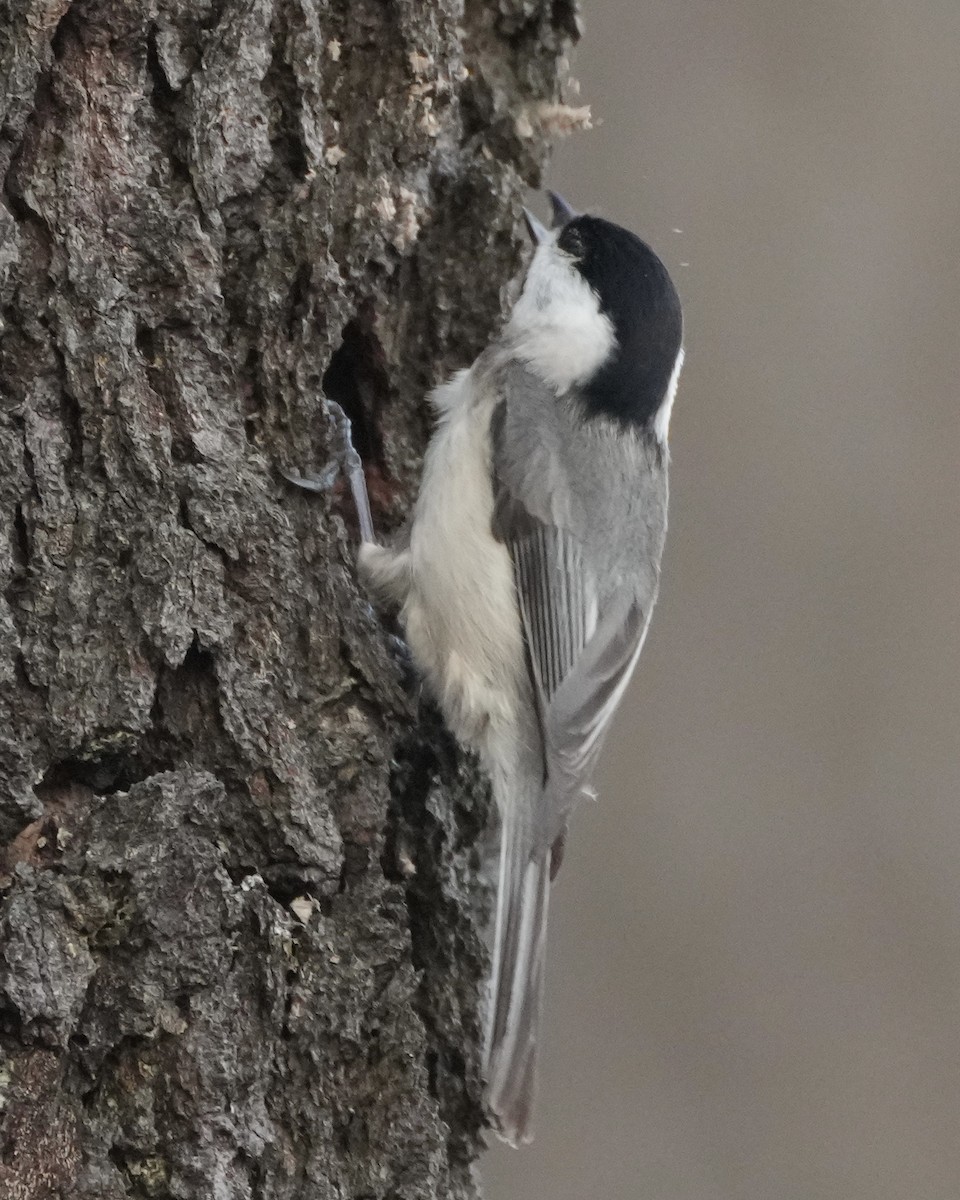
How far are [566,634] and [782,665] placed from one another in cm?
87

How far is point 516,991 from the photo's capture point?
139cm

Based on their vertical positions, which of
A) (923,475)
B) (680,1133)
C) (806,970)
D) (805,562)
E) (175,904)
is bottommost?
(680,1133)

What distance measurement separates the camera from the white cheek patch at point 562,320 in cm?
175

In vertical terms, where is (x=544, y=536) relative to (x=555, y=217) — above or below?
below

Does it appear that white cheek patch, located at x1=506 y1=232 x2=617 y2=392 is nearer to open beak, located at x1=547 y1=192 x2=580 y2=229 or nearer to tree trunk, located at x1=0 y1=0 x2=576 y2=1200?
open beak, located at x1=547 y1=192 x2=580 y2=229

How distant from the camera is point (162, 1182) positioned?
3.72 ft

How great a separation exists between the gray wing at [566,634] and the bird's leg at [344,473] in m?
0.16

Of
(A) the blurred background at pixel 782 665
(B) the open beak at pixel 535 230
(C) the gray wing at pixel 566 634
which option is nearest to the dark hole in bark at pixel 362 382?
(C) the gray wing at pixel 566 634

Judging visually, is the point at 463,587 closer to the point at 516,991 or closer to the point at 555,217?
the point at 516,991

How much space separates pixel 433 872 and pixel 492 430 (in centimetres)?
51

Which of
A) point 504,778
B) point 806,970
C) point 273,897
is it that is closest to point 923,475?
point 806,970

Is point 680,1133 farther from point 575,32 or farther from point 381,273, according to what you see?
point 575,32

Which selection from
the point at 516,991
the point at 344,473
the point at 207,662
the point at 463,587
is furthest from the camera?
the point at 463,587

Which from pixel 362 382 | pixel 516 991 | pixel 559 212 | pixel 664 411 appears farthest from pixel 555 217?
pixel 516 991
